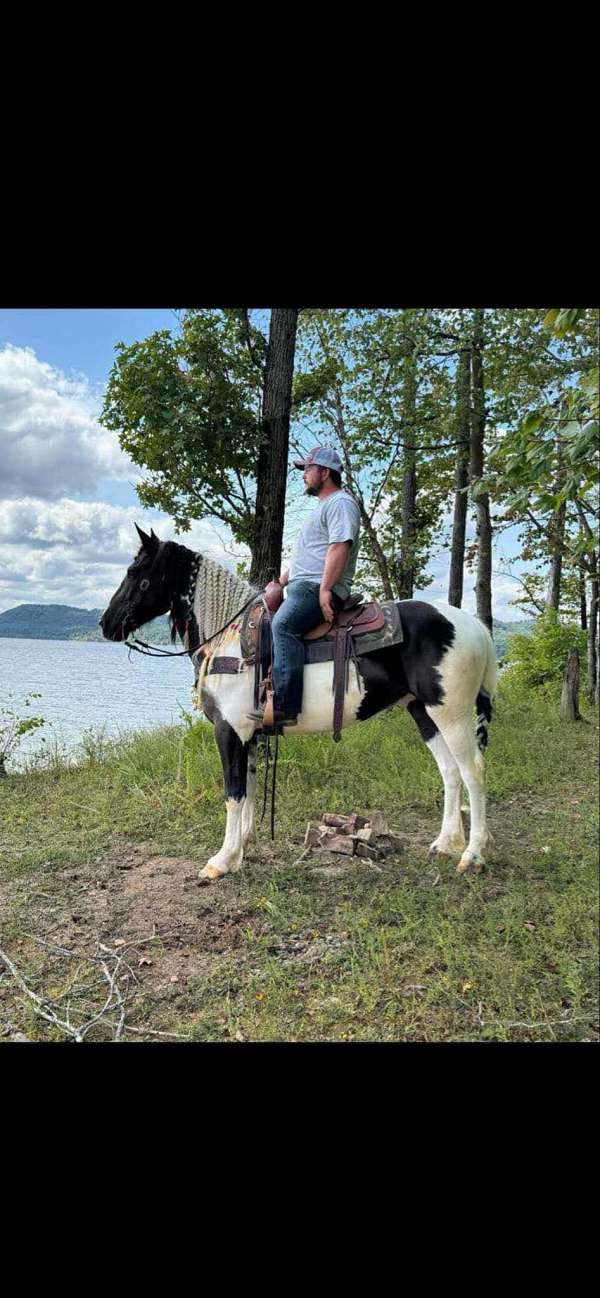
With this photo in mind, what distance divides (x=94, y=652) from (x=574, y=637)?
4250mm

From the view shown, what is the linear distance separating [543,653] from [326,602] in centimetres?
→ 376

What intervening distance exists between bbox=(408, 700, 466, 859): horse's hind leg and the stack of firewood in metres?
0.20

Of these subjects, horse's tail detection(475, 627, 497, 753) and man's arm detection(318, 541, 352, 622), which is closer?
man's arm detection(318, 541, 352, 622)

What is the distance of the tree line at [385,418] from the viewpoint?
2230 mm

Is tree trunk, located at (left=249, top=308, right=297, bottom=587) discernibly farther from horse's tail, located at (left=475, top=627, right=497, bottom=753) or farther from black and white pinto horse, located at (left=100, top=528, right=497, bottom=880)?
horse's tail, located at (left=475, top=627, right=497, bottom=753)

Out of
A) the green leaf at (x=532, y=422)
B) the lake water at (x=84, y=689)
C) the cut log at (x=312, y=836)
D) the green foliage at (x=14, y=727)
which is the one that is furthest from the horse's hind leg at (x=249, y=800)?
the green foliage at (x=14, y=727)

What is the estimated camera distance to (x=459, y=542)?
5145 mm

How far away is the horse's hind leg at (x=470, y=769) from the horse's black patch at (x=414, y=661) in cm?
10

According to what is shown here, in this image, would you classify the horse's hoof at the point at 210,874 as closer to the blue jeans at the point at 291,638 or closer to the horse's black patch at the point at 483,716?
the blue jeans at the point at 291,638

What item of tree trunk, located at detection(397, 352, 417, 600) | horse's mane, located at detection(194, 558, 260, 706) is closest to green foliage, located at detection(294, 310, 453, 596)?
tree trunk, located at detection(397, 352, 417, 600)

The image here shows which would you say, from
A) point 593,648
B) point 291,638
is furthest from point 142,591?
point 593,648

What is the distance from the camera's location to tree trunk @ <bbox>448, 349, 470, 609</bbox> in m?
4.13

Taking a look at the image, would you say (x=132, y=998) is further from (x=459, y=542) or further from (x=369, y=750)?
(x=459, y=542)

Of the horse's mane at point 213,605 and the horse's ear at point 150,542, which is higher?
the horse's ear at point 150,542
